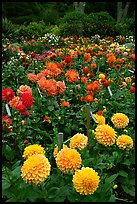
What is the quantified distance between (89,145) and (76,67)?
239cm

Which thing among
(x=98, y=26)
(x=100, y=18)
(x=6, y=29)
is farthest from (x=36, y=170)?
(x=100, y=18)

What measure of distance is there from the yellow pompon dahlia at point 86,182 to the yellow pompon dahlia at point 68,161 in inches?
3.3

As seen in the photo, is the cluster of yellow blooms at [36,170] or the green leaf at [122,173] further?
the green leaf at [122,173]

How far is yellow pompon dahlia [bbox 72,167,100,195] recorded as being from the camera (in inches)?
57.1

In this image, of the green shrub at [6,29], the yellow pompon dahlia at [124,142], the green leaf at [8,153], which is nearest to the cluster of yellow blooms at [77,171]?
the yellow pompon dahlia at [124,142]

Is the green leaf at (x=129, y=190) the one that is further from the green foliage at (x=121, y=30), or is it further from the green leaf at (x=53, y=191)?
the green foliage at (x=121, y=30)

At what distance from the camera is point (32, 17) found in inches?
667

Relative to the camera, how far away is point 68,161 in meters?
1.56

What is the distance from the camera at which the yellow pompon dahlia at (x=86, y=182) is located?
4.76 feet

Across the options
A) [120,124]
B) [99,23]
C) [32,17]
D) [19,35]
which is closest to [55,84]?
[120,124]

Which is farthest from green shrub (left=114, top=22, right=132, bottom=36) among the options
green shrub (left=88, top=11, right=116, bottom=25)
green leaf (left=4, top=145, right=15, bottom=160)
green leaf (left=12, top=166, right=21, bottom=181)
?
green leaf (left=12, top=166, right=21, bottom=181)

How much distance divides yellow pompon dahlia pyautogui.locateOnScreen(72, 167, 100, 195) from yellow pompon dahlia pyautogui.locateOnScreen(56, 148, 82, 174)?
8 cm

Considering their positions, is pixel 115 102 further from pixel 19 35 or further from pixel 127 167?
pixel 19 35

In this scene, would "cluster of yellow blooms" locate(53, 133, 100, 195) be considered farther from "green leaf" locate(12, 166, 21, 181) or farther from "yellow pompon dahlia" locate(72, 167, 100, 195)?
"green leaf" locate(12, 166, 21, 181)
